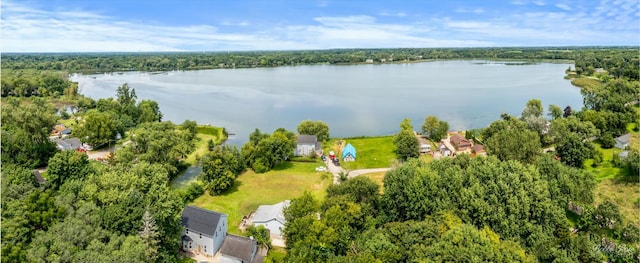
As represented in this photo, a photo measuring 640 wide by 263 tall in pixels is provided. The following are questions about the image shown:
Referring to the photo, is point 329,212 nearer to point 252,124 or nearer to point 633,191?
point 633,191

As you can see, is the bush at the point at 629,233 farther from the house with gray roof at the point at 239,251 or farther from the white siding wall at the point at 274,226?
the house with gray roof at the point at 239,251

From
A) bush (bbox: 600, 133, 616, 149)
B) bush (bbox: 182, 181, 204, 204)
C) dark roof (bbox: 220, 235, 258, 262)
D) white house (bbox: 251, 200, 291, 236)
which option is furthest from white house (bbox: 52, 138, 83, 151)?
bush (bbox: 600, 133, 616, 149)

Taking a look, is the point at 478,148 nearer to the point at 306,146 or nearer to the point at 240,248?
the point at 306,146

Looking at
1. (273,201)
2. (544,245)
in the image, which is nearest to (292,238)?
(273,201)

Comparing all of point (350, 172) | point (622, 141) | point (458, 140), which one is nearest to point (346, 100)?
point (458, 140)

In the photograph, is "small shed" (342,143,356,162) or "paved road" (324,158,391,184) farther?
"small shed" (342,143,356,162)

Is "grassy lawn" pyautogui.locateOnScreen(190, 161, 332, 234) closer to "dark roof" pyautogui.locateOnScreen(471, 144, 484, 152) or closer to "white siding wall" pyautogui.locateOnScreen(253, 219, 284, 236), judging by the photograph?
"white siding wall" pyautogui.locateOnScreen(253, 219, 284, 236)
